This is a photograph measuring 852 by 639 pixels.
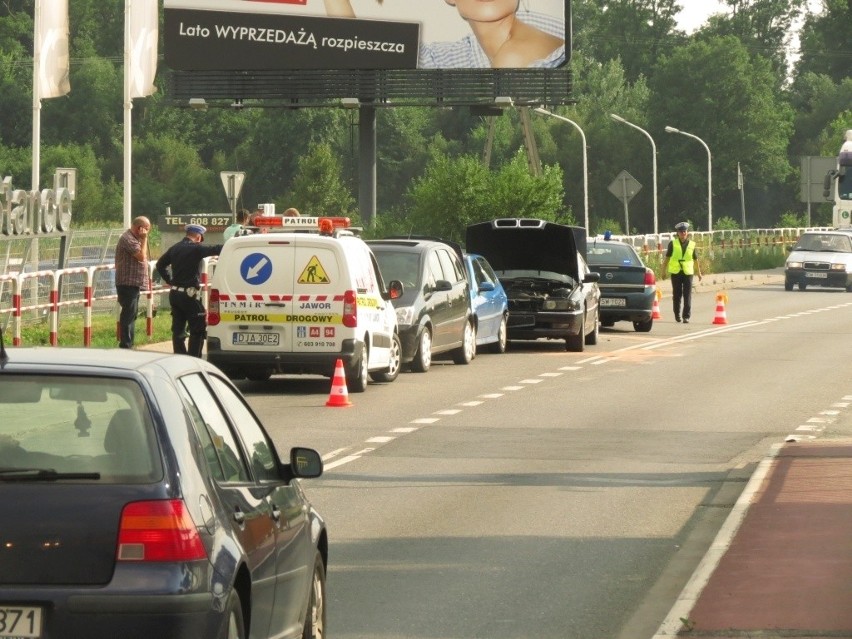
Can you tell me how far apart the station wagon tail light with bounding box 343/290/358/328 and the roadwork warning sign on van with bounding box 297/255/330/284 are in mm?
275

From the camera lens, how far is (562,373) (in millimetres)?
24812

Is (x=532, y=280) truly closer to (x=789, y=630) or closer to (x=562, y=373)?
(x=562, y=373)

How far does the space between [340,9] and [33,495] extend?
40.7 metres

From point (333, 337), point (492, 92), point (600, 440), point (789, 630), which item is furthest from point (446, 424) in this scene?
point (492, 92)

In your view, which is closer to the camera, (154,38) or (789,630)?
(789,630)

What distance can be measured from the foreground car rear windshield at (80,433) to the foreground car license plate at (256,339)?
15034mm

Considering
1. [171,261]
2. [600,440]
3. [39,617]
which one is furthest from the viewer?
[171,261]

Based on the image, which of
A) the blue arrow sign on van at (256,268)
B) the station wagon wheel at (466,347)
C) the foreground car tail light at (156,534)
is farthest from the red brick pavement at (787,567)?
the station wagon wheel at (466,347)

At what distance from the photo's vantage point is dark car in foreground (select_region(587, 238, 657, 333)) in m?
33.1

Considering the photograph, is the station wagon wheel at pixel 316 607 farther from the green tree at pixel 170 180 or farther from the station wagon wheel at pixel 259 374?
the green tree at pixel 170 180

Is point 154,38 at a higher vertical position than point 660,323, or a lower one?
higher

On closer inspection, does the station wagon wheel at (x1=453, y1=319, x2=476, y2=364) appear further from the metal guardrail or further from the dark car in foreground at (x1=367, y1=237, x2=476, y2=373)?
the metal guardrail

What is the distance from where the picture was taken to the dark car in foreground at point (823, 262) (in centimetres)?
5194

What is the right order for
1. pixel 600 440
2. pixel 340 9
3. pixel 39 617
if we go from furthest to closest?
pixel 340 9
pixel 600 440
pixel 39 617
